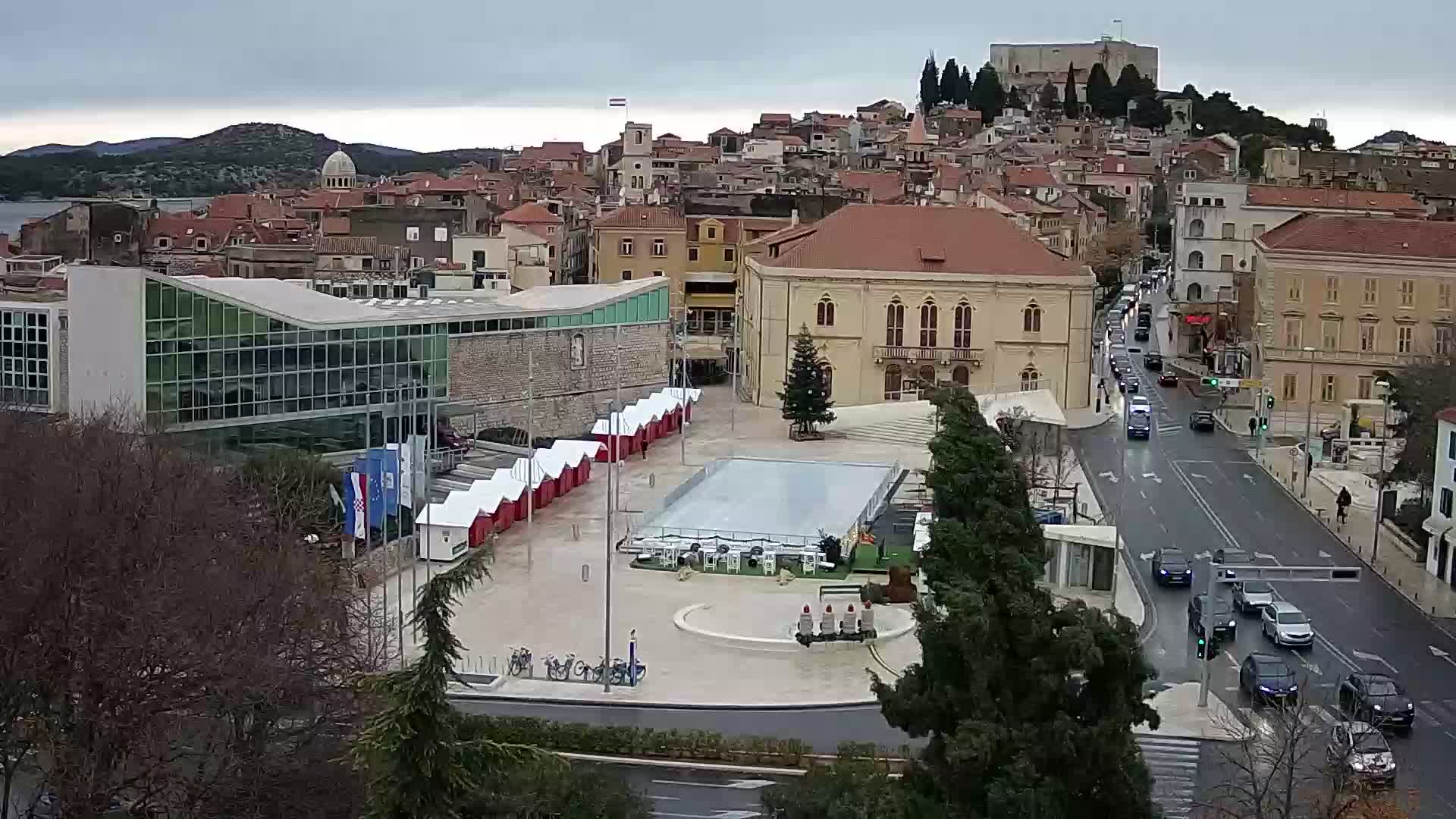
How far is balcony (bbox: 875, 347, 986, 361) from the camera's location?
54406 millimetres

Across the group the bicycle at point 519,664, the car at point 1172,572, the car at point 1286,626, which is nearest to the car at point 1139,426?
the car at point 1172,572

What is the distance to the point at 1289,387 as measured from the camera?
53000 millimetres

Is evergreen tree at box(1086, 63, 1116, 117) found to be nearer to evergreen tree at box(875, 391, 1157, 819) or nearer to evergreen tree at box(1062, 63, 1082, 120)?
evergreen tree at box(1062, 63, 1082, 120)

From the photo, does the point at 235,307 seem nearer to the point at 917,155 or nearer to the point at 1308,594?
the point at 1308,594

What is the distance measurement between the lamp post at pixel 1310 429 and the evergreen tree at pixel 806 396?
12242 mm

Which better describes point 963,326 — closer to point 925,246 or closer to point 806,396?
point 925,246

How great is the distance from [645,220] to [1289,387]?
86.3ft

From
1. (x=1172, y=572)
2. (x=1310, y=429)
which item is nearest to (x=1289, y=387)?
(x=1310, y=429)

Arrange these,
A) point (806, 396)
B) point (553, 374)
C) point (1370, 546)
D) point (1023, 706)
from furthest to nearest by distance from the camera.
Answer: point (806, 396) < point (553, 374) < point (1370, 546) < point (1023, 706)

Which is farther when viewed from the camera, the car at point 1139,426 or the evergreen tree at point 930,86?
the evergreen tree at point 930,86

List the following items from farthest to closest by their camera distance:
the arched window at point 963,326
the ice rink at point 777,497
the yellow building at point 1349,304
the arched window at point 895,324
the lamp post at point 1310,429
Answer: the arched window at point 895,324 < the arched window at point 963,326 < the yellow building at point 1349,304 < the lamp post at point 1310,429 < the ice rink at point 777,497

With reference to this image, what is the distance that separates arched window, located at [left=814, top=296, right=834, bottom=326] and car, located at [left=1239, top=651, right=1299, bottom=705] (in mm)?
29514

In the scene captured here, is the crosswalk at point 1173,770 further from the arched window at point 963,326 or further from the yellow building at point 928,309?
the arched window at point 963,326

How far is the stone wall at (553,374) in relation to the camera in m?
45.9
